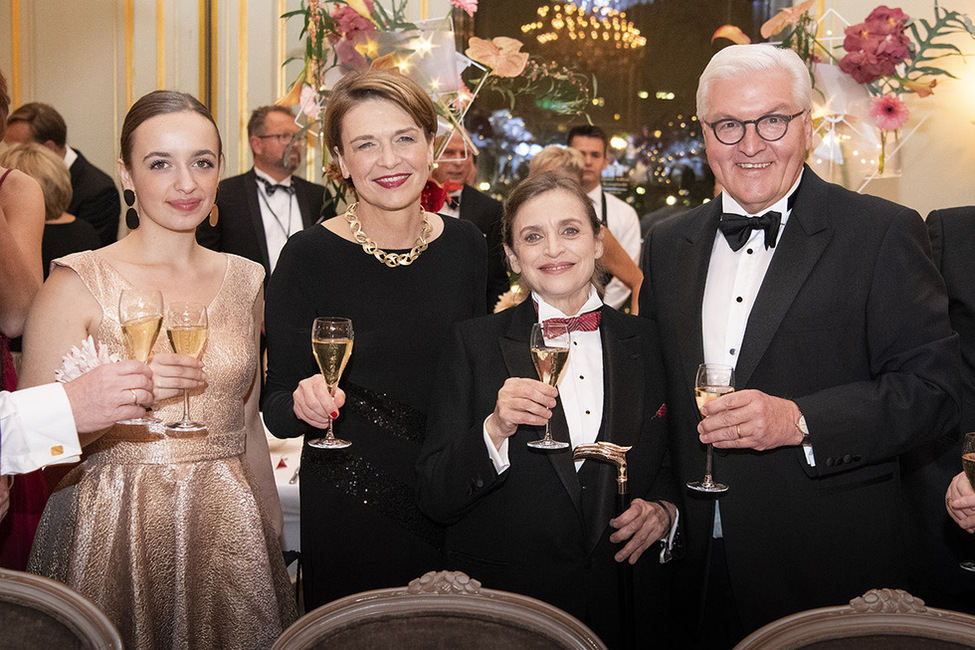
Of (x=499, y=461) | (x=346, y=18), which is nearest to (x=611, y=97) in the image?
(x=346, y=18)

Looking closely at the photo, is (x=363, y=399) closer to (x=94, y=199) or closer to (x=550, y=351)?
(x=550, y=351)

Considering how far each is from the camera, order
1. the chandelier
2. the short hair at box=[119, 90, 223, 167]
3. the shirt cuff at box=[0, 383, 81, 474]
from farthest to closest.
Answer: the chandelier, the short hair at box=[119, 90, 223, 167], the shirt cuff at box=[0, 383, 81, 474]

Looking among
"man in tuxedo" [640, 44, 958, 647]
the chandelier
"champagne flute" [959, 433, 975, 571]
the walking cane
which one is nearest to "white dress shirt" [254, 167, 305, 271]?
the chandelier

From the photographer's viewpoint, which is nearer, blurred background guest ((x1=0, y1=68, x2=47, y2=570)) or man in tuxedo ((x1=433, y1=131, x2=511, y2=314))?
blurred background guest ((x1=0, y1=68, x2=47, y2=570))

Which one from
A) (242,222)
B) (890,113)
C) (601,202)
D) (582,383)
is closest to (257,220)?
(242,222)

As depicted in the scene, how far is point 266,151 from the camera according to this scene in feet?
18.1

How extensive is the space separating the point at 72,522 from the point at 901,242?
1.94 meters

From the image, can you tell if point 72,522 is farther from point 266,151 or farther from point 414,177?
point 266,151

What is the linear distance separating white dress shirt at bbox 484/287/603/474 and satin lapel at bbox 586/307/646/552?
0.03 metres

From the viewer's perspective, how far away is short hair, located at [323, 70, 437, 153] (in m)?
2.29

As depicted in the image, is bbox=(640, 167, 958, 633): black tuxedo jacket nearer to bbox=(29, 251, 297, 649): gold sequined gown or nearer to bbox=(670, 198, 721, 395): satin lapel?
bbox=(670, 198, 721, 395): satin lapel

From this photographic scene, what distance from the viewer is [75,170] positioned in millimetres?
5582

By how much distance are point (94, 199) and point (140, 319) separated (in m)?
4.09

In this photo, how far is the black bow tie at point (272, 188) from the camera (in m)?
5.52
